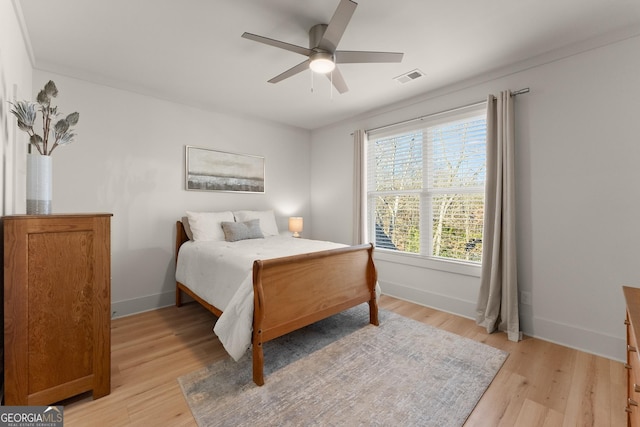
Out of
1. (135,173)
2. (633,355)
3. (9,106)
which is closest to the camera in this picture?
(633,355)

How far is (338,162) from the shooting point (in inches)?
168

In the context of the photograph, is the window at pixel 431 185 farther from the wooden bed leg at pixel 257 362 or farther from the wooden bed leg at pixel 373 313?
the wooden bed leg at pixel 257 362

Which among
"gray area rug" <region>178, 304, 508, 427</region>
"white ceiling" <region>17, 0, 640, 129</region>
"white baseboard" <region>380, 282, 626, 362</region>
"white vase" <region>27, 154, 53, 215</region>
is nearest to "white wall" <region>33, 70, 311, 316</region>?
"white ceiling" <region>17, 0, 640, 129</region>

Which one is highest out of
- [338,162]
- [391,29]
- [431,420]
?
[391,29]

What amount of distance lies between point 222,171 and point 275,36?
2.01 metres

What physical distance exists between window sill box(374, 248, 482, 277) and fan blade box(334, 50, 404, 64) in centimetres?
Result: 215

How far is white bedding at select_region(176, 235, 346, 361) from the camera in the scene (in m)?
1.80

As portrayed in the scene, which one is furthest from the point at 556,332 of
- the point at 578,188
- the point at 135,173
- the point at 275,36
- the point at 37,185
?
the point at 135,173

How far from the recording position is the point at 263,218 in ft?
12.4

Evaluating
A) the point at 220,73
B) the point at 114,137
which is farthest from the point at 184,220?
the point at 220,73

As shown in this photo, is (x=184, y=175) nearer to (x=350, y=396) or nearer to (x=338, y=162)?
(x=338, y=162)

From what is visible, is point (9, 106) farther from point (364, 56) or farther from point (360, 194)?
point (360, 194)

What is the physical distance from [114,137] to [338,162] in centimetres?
283

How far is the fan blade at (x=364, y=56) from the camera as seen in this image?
193 cm
